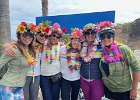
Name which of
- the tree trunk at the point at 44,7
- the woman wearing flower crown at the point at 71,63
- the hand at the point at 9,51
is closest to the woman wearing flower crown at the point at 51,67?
the woman wearing flower crown at the point at 71,63

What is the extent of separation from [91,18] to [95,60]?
2429 millimetres

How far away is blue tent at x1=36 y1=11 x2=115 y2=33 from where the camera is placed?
7367 mm

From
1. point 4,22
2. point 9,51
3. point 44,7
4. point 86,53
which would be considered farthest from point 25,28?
point 44,7

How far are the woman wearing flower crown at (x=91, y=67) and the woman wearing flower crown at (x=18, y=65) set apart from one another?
99 cm

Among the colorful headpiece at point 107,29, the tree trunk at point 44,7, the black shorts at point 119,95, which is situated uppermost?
the tree trunk at point 44,7

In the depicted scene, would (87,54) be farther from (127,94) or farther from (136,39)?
(136,39)

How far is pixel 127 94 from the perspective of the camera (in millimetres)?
5094

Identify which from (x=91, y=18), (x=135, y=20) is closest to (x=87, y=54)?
(x=91, y=18)

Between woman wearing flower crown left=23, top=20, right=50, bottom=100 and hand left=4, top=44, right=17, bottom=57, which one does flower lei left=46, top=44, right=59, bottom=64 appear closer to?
woman wearing flower crown left=23, top=20, right=50, bottom=100

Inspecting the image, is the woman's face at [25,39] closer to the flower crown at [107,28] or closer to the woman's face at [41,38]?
the woman's face at [41,38]

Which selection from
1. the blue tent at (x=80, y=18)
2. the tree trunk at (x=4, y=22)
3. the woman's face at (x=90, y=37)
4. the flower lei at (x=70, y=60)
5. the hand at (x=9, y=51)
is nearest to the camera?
the hand at (x=9, y=51)

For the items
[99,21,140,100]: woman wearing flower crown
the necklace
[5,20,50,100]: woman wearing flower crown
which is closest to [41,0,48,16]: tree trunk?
[5,20,50,100]: woman wearing flower crown

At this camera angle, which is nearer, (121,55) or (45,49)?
(121,55)

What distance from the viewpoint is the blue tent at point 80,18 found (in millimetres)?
7367
